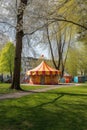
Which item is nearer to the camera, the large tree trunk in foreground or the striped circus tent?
the large tree trunk in foreground

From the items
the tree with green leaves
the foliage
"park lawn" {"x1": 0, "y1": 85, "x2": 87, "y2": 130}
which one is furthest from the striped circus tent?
"park lawn" {"x1": 0, "y1": 85, "x2": 87, "y2": 130}

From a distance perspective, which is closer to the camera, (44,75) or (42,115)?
(42,115)

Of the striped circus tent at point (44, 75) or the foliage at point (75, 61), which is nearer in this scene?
the striped circus tent at point (44, 75)

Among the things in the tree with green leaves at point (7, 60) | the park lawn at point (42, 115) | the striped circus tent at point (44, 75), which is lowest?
the park lawn at point (42, 115)

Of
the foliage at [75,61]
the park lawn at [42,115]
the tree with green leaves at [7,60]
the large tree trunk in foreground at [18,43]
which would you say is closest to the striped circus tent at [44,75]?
the tree with green leaves at [7,60]

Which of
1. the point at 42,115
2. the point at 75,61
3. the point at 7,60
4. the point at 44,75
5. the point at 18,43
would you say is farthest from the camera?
the point at 75,61

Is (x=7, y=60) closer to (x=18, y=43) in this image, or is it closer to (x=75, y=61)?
(x=75, y=61)

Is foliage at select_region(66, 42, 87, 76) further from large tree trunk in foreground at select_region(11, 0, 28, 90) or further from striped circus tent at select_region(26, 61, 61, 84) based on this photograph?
large tree trunk in foreground at select_region(11, 0, 28, 90)

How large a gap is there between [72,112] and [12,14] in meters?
13.2

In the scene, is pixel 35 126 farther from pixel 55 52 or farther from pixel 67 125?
pixel 55 52

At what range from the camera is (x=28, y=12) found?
2130cm

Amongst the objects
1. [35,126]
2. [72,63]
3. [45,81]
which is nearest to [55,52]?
[45,81]

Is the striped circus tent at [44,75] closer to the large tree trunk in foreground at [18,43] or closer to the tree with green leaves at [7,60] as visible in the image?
the tree with green leaves at [7,60]

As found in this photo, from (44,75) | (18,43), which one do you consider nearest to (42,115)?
(18,43)
